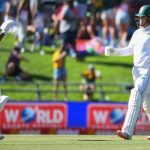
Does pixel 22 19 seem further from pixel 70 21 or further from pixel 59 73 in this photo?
pixel 59 73

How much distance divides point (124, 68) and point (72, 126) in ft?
15.5

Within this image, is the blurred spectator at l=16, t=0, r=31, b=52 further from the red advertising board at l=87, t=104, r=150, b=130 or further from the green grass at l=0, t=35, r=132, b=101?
the red advertising board at l=87, t=104, r=150, b=130

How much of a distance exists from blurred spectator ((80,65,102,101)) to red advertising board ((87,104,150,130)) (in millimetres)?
934

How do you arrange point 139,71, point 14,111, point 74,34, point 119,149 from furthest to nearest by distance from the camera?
point 74,34 → point 14,111 → point 139,71 → point 119,149

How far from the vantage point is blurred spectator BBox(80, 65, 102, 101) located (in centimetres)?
2024

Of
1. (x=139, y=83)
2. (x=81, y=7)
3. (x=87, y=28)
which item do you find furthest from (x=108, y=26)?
(x=139, y=83)

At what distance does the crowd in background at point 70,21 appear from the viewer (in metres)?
22.2

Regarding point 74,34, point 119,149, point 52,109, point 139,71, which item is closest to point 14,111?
point 52,109

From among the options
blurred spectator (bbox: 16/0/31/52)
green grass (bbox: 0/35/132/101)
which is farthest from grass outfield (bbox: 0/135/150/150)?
blurred spectator (bbox: 16/0/31/52)

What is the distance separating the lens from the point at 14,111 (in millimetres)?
18453

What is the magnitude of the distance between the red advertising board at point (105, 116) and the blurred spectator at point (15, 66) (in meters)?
2.99

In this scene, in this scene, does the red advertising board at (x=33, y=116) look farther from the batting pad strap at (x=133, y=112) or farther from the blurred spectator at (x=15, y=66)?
the batting pad strap at (x=133, y=112)

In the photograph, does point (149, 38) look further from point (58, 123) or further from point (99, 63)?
point (99, 63)

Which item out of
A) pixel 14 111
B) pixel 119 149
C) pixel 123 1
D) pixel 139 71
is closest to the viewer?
pixel 119 149
